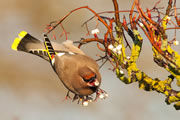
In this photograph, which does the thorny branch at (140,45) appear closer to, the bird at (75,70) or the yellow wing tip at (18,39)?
the bird at (75,70)

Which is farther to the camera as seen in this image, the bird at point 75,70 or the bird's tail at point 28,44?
Result: the bird's tail at point 28,44

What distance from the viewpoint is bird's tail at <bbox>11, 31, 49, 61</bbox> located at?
17.0ft

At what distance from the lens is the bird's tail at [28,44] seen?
517 centimetres

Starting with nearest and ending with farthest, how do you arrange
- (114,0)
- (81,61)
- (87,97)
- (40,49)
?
1. (114,0)
2. (87,97)
3. (81,61)
4. (40,49)

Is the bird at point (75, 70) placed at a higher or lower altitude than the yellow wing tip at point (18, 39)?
lower

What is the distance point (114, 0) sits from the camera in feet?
11.3

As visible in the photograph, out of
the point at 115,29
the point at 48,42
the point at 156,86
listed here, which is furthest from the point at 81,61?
the point at 156,86

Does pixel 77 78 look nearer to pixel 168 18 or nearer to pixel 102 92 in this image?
pixel 102 92

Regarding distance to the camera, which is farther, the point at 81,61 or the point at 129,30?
the point at 81,61

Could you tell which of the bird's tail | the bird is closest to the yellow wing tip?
the bird's tail

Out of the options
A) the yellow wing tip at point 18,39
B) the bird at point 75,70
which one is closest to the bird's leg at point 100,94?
the bird at point 75,70

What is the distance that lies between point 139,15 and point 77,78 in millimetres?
1272

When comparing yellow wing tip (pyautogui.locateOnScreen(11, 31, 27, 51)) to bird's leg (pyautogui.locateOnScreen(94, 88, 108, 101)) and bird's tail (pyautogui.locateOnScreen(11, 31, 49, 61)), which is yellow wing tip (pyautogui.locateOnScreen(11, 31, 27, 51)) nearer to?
bird's tail (pyautogui.locateOnScreen(11, 31, 49, 61))

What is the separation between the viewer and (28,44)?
545 cm
